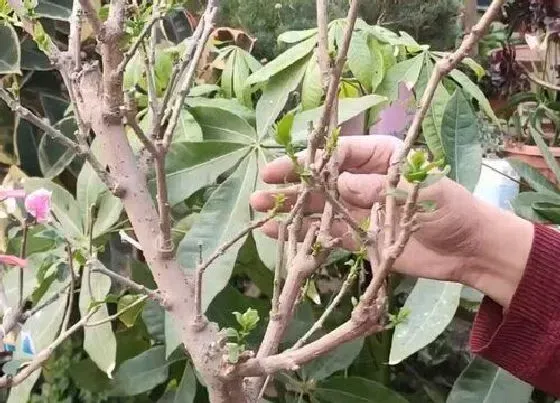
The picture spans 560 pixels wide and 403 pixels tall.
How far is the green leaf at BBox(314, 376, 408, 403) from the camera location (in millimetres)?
847

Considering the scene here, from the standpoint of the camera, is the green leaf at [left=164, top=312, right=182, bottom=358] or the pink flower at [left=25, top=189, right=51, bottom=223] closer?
the pink flower at [left=25, top=189, right=51, bottom=223]

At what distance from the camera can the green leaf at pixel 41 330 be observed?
82 centimetres

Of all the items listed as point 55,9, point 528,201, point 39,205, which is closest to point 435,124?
point 528,201

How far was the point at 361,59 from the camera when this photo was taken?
81 centimetres

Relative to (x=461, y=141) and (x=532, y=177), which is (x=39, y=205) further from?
(x=532, y=177)

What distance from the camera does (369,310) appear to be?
395mm

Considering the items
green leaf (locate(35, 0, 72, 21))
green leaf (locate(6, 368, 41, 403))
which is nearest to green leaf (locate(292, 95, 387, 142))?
green leaf (locate(6, 368, 41, 403))

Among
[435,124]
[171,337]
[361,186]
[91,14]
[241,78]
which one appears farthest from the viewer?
[241,78]

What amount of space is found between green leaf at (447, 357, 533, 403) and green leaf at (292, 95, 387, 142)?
30cm

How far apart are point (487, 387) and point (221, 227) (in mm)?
332

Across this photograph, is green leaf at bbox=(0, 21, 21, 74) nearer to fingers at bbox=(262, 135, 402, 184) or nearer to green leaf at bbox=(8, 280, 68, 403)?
green leaf at bbox=(8, 280, 68, 403)

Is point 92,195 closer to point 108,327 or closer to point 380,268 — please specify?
point 108,327

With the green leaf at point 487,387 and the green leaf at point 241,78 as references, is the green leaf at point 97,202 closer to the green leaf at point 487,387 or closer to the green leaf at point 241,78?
the green leaf at point 241,78

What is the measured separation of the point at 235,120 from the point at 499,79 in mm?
904
